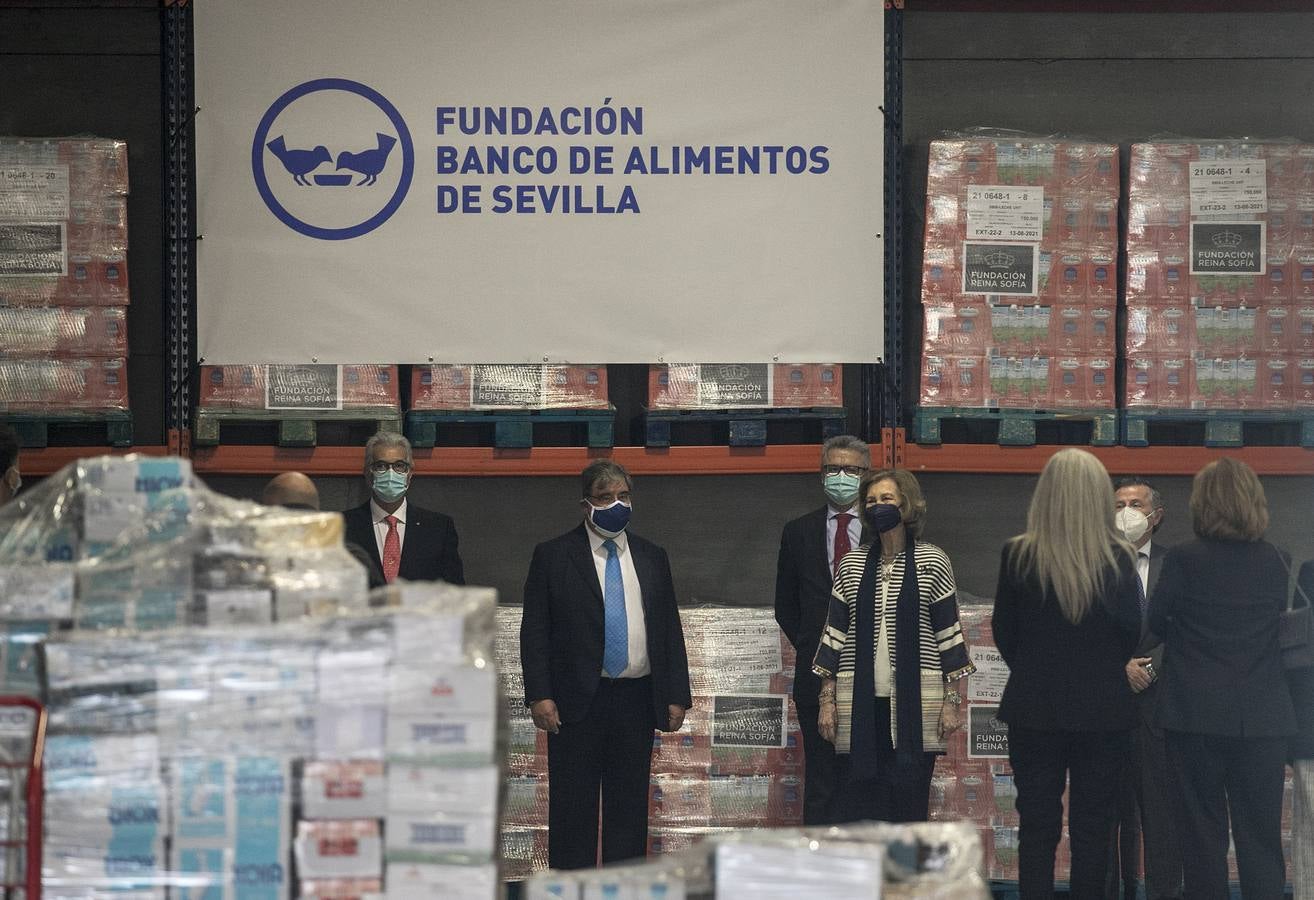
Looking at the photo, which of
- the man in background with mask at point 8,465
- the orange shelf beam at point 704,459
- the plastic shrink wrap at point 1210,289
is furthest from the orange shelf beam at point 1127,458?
the man in background with mask at point 8,465

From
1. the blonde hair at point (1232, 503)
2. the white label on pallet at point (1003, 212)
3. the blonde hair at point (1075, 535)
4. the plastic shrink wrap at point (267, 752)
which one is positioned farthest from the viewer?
the white label on pallet at point (1003, 212)

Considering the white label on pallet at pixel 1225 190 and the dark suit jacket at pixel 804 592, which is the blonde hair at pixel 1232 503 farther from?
the white label on pallet at pixel 1225 190

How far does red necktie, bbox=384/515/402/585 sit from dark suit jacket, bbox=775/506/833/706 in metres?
1.86

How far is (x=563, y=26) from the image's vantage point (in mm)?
9227

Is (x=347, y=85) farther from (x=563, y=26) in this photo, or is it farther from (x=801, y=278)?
(x=801, y=278)

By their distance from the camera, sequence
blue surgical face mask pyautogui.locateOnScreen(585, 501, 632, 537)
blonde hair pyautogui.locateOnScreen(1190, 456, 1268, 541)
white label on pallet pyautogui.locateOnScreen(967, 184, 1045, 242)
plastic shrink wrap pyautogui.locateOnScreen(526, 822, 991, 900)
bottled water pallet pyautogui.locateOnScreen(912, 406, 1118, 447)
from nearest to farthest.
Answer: plastic shrink wrap pyautogui.locateOnScreen(526, 822, 991, 900) → blonde hair pyautogui.locateOnScreen(1190, 456, 1268, 541) → blue surgical face mask pyautogui.locateOnScreen(585, 501, 632, 537) → white label on pallet pyautogui.locateOnScreen(967, 184, 1045, 242) → bottled water pallet pyautogui.locateOnScreen(912, 406, 1118, 447)

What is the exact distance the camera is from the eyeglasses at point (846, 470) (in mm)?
8205

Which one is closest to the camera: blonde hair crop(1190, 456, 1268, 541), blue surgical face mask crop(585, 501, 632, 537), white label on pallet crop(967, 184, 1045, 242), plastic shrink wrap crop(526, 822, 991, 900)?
plastic shrink wrap crop(526, 822, 991, 900)

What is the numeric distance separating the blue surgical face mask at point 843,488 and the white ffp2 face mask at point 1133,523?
1284 millimetres

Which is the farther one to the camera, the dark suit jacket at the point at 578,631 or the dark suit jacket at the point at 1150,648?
the dark suit jacket at the point at 578,631

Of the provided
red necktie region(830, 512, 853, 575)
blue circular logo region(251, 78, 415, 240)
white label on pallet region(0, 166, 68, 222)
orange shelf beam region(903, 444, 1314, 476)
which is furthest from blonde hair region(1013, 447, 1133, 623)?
white label on pallet region(0, 166, 68, 222)

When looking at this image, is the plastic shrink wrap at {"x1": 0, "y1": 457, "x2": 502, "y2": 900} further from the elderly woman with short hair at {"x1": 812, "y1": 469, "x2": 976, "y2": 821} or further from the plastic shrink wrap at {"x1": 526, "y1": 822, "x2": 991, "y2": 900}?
the elderly woman with short hair at {"x1": 812, "y1": 469, "x2": 976, "y2": 821}

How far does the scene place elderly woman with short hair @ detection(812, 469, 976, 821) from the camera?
23.6 ft

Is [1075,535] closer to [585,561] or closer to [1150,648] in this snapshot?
[1150,648]
